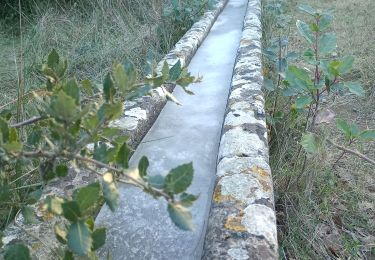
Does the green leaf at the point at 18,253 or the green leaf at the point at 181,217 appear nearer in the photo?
the green leaf at the point at 181,217

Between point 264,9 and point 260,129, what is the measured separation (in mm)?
3723

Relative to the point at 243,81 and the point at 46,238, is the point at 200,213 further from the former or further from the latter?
the point at 243,81

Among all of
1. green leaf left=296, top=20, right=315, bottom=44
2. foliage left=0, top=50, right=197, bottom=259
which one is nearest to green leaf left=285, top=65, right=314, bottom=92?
green leaf left=296, top=20, right=315, bottom=44

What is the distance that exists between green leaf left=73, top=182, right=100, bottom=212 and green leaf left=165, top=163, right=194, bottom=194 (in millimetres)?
162

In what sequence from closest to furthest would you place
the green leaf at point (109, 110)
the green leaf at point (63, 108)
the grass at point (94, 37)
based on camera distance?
the green leaf at point (63, 108) < the green leaf at point (109, 110) < the grass at point (94, 37)

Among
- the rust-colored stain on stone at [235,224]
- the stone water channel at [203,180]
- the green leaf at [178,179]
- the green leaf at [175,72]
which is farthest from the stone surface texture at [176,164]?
the green leaf at [178,179]

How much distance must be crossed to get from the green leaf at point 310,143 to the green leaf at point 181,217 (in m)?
1.12

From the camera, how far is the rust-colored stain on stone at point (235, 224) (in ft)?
4.51

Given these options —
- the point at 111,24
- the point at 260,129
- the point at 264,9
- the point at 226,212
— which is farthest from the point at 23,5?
the point at 226,212

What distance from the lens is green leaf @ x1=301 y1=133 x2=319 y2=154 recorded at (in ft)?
5.80

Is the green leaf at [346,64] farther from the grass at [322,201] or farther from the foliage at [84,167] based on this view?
the foliage at [84,167]

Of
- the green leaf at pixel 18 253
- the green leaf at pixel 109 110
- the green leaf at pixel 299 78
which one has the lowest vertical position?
the green leaf at pixel 299 78

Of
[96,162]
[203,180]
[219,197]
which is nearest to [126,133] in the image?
[203,180]

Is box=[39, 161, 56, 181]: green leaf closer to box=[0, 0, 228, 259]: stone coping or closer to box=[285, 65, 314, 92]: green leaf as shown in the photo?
box=[0, 0, 228, 259]: stone coping
